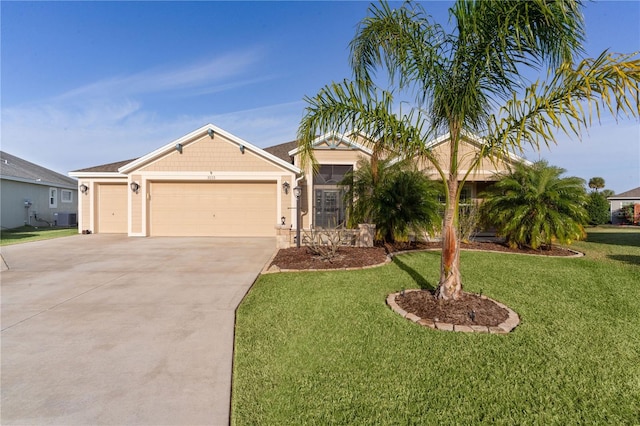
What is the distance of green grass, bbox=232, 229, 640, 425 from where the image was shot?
227 centimetres

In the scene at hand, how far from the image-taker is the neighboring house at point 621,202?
24044 millimetres

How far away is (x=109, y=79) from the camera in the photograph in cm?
1230

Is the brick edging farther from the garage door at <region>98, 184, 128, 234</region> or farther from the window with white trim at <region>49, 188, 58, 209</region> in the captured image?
the window with white trim at <region>49, 188, 58, 209</region>

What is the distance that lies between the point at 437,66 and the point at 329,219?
9958 millimetres

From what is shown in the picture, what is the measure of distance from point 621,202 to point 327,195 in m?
30.1

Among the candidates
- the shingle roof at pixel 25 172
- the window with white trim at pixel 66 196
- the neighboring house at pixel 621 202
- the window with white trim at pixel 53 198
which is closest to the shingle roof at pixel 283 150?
the shingle roof at pixel 25 172

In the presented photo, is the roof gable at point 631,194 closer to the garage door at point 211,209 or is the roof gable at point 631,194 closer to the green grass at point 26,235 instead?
the garage door at point 211,209

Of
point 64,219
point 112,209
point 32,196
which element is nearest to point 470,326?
point 112,209

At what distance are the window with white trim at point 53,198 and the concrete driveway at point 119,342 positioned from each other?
59.3 feet

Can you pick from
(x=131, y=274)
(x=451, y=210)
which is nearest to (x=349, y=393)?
(x=451, y=210)

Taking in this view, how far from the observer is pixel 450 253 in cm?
423

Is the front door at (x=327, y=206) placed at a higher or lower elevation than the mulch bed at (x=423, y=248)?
higher

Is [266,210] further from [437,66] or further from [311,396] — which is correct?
[311,396]

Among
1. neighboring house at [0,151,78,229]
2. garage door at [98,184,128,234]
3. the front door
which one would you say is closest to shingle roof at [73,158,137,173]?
garage door at [98,184,128,234]
